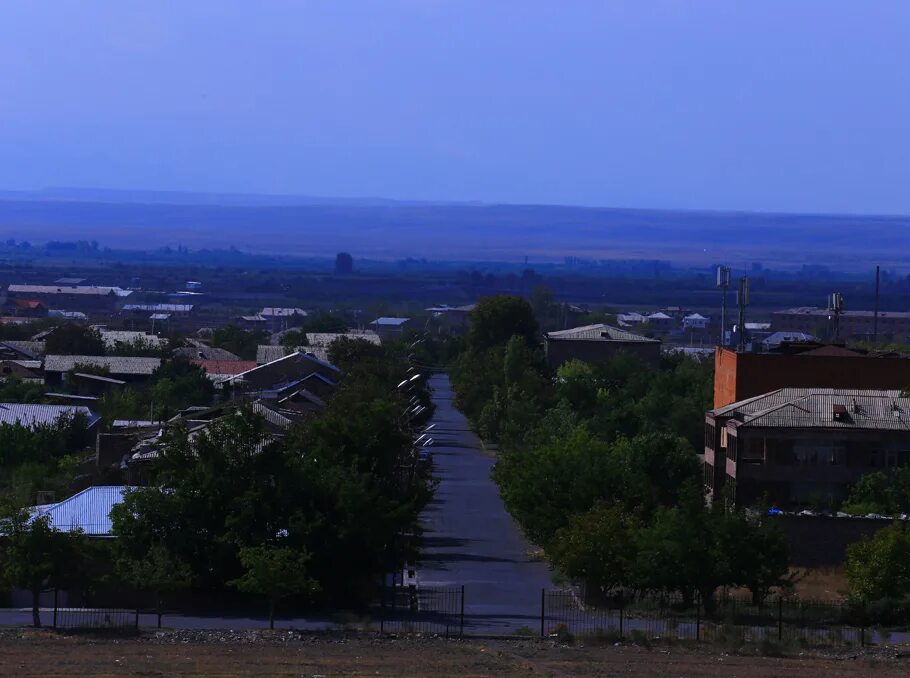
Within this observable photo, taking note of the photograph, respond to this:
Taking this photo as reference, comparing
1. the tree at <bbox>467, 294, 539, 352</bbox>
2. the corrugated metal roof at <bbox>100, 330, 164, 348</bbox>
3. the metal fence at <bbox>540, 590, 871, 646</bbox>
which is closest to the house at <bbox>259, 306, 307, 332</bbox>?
the corrugated metal roof at <bbox>100, 330, 164, 348</bbox>

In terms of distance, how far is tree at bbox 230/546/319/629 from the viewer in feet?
93.8

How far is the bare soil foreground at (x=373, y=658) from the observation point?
24.3 m

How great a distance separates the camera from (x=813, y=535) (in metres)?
36.2

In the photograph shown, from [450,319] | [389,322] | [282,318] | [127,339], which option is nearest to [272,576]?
[127,339]

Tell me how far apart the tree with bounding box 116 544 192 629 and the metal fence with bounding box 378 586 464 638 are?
3.36 m

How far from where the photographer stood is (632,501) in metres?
37.0

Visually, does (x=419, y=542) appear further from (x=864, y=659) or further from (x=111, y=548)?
(x=864, y=659)

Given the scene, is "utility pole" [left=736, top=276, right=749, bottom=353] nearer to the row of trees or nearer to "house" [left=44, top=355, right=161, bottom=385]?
the row of trees

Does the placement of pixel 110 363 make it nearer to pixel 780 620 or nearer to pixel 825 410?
pixel 825 410

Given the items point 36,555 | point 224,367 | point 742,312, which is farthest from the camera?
point 224,367

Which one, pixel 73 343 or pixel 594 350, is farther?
pixel 73 343

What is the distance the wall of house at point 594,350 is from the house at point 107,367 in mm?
17703

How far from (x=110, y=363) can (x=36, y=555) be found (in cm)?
5273

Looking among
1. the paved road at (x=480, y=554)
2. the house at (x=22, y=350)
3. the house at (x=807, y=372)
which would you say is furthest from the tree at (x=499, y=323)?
the house at (x=807, y=372)
